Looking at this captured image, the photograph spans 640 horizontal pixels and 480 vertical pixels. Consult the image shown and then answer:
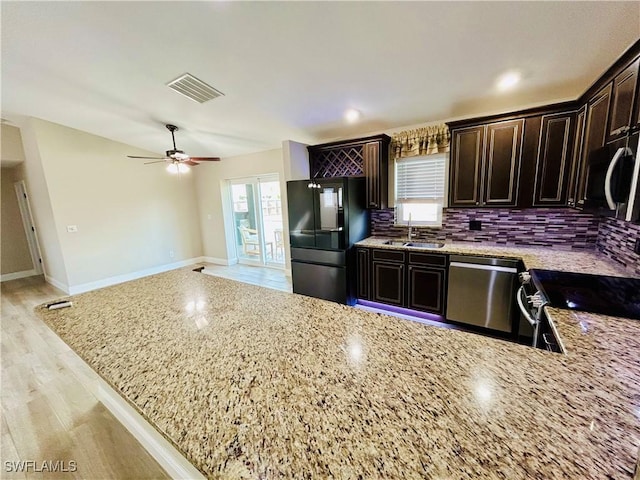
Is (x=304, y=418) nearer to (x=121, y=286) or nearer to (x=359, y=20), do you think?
(x=121, y=286)

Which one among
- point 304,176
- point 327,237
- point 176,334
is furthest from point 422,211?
point 176,334

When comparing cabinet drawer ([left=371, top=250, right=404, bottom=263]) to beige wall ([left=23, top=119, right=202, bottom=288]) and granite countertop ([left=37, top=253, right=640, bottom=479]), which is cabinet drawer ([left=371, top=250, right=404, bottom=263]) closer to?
granite countertop ([left=37, top=253, right=640, bottom=479])

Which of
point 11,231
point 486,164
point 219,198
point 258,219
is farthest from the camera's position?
point 219,198

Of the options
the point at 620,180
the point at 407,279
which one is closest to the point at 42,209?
the point at 407,279

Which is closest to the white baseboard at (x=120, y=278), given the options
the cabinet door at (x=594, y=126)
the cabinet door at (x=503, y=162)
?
the cabinet door at (x=503, y=162)

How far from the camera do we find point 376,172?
11.1 ft

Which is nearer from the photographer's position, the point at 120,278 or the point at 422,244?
the point at 422,244

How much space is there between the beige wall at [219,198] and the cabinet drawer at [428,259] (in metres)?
2.75

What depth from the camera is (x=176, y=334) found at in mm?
1159

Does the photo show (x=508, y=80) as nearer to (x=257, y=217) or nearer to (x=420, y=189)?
(x=420, y=189)

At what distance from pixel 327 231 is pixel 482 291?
1904mm

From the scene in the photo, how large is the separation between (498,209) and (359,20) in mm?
2515

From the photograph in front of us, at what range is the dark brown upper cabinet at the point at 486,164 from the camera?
8.61 feet

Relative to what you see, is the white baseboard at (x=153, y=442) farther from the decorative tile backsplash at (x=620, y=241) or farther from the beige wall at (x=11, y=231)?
the beige wall at (x=11, y=231)
